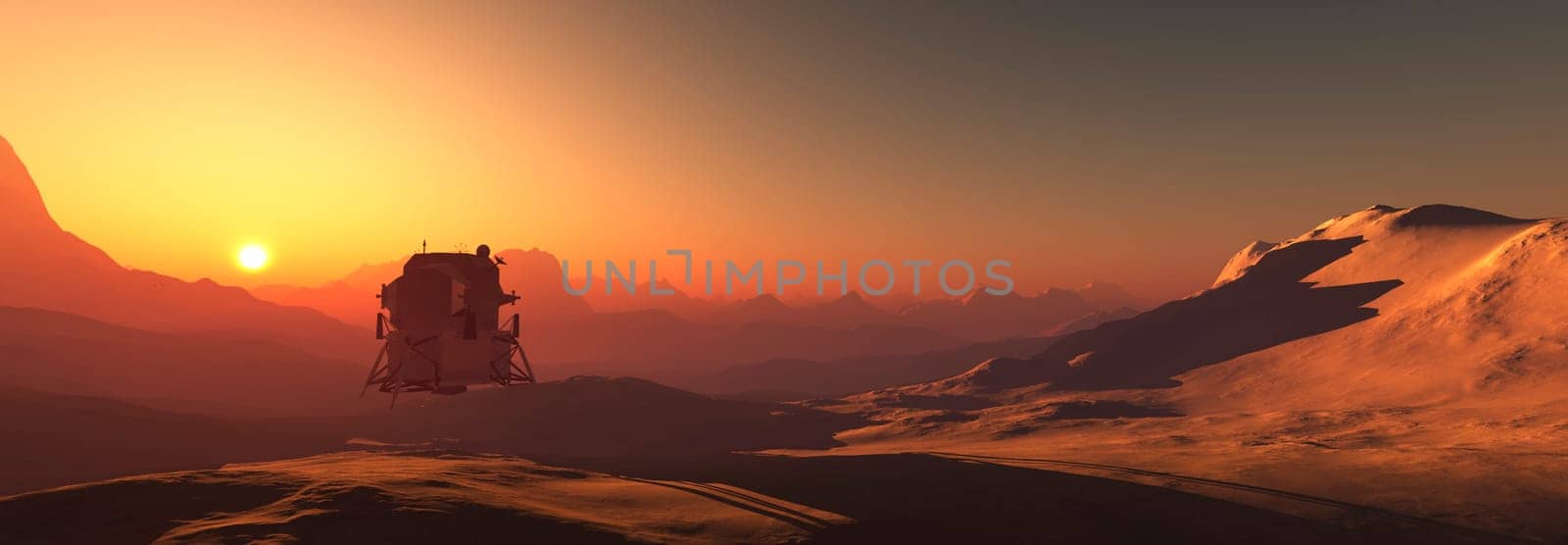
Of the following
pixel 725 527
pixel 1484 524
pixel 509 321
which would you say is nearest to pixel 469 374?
pixel 509 321

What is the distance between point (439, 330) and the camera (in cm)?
3434

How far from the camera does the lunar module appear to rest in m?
34.2

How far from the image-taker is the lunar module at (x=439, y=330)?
34.2 meters

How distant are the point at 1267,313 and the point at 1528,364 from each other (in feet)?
235

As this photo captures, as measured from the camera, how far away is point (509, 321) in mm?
36062

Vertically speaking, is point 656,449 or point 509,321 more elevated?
point 509,321

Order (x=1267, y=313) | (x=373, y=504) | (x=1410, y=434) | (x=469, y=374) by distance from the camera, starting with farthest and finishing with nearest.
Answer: (x=1267, y=313) < (x=1410, y=434) < (x=469, y=374) < (x=373, y=504)

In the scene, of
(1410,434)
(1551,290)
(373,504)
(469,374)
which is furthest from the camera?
(1551,290)

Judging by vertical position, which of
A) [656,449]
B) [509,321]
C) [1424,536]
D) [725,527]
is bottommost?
[656,449]

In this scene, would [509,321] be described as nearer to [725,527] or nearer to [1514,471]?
[725,527]

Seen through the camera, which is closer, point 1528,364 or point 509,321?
point 509,321

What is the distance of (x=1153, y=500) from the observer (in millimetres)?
35250

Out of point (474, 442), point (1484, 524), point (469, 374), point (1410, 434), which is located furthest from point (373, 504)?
point (474, 442)

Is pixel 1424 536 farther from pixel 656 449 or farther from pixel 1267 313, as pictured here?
pixel 1267 313
